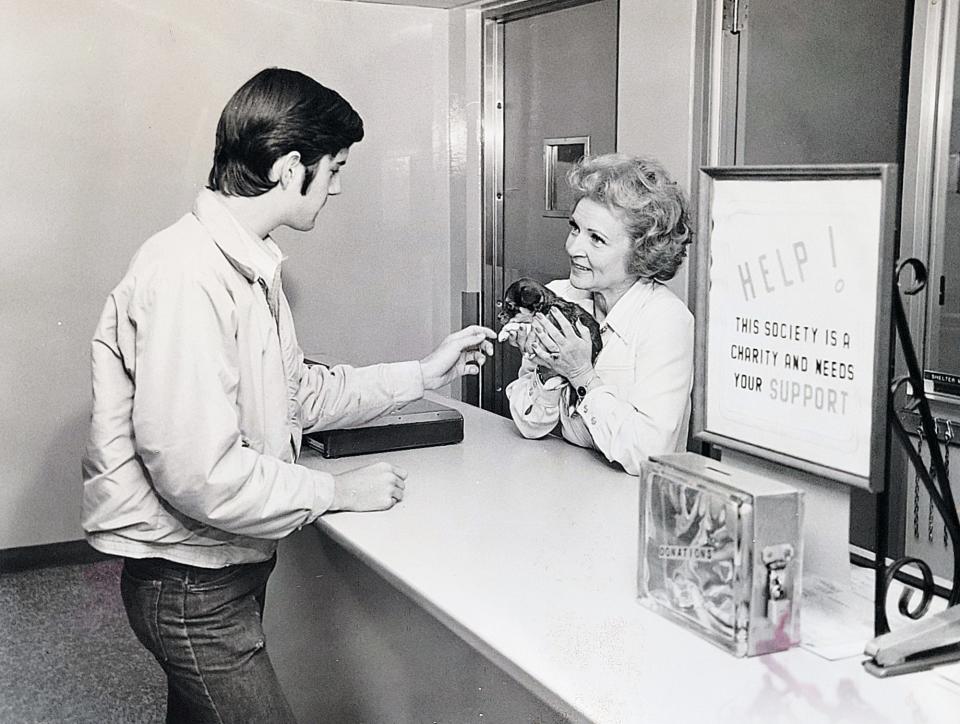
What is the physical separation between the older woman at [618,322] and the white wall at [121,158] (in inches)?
63.1

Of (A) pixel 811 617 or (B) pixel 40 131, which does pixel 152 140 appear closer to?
(B) pixel 40 131

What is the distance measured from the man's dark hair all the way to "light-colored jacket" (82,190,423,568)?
7 cm

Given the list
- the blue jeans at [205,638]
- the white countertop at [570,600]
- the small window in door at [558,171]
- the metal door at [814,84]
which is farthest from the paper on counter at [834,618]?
the small window in door at [558,171]

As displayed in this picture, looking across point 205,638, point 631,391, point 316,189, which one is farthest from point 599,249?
point 205,638

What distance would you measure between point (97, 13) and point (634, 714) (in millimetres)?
3149

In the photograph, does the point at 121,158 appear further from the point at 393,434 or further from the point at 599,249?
the point at 599,249

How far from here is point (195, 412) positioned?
5.49 feet

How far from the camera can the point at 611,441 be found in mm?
2234

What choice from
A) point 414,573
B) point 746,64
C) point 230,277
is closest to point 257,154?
point 230,277

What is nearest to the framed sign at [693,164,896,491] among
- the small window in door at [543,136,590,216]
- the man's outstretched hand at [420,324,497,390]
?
the man's outstretched hand at [420,324,497,390]

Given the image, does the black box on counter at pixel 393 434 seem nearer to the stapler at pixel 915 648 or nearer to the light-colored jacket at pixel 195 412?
the light-colored jacket at pixel 195 412

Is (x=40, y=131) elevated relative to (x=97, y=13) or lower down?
lower down

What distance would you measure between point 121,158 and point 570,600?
2.71m

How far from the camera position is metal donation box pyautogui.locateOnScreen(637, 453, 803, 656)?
1287 mm
